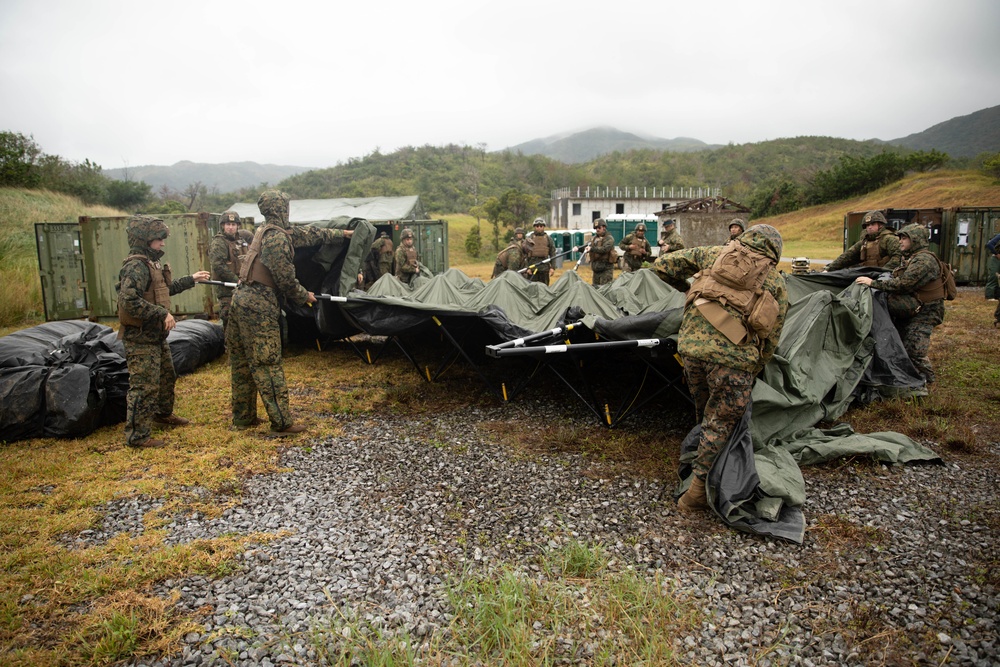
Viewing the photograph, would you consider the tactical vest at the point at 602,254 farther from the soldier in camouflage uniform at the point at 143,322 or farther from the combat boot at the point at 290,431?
the soldier in camouflage uniform at the point at 143,322

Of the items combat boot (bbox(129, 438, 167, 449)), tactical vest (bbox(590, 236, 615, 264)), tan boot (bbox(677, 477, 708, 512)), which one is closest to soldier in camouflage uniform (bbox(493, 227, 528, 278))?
tactical vest (bbox(590, 236, 615, 264))

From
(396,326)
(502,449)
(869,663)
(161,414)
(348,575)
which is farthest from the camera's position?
(396,326)

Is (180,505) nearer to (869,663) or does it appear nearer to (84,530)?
(84,530)

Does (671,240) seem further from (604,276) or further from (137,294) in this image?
(137,294)

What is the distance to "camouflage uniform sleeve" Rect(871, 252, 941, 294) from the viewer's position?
555 centimetres

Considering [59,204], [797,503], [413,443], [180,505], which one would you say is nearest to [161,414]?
[180,505]

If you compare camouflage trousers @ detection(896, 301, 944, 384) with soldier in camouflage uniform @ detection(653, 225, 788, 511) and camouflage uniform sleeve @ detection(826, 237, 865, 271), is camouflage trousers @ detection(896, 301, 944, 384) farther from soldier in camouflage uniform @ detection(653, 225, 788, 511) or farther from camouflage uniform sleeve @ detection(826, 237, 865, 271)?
soldier in camouflage uniform @ detection(653, 225, 788, 511)

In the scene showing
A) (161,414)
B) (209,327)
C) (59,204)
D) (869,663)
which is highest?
(59,204)

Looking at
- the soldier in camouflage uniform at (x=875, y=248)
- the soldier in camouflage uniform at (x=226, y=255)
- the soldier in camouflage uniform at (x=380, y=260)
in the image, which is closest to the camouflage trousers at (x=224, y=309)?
the soldier in camouflage uniform at (x=226, y=255)

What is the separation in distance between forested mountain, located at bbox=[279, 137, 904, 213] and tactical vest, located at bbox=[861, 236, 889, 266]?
3976 centimetres

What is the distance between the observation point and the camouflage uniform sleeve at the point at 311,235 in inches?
224

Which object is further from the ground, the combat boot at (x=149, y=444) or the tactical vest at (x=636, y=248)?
the tactical vest at (x=636, y=248)

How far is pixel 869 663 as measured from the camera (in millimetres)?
2350

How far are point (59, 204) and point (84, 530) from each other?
798 inches
